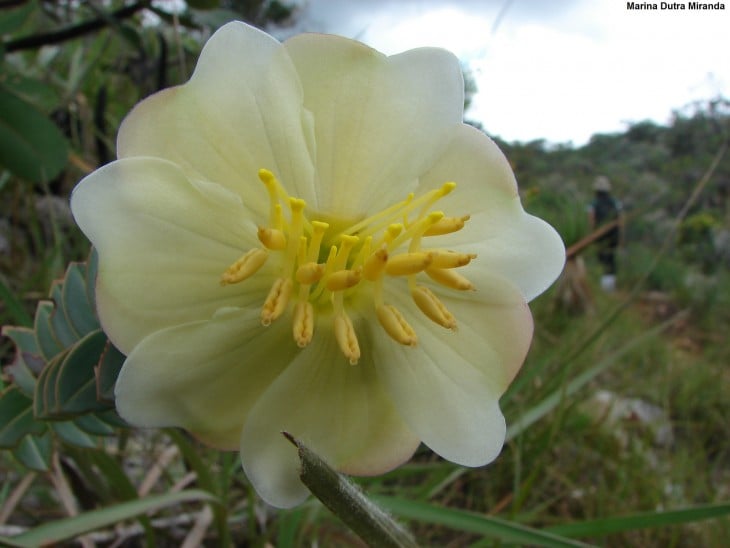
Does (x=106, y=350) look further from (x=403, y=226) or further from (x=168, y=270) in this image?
(x=403, y=226)

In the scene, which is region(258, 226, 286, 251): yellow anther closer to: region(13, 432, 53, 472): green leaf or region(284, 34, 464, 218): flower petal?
region(284, 34, 464, 218): flower petal

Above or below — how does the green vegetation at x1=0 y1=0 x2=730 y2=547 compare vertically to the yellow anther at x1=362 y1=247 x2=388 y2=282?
below

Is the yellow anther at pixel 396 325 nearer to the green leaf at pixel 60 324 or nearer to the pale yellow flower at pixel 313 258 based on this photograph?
the pale yellow flower at pixel 313 258

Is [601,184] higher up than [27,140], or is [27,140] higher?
[27,140]

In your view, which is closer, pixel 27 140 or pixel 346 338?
pixel 346 338

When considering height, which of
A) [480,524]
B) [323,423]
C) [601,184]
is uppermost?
[323,423]

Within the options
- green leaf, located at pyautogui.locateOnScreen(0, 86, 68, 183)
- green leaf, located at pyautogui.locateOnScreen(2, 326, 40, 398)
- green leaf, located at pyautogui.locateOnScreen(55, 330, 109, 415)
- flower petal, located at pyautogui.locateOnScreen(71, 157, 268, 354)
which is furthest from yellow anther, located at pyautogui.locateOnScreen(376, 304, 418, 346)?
green leaf, located at pyautogui.locateOnScreen(0, 86, 68, 183)

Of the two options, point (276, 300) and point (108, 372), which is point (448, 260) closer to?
point (276, 300)

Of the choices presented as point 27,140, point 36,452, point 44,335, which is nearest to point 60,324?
point 44,335
